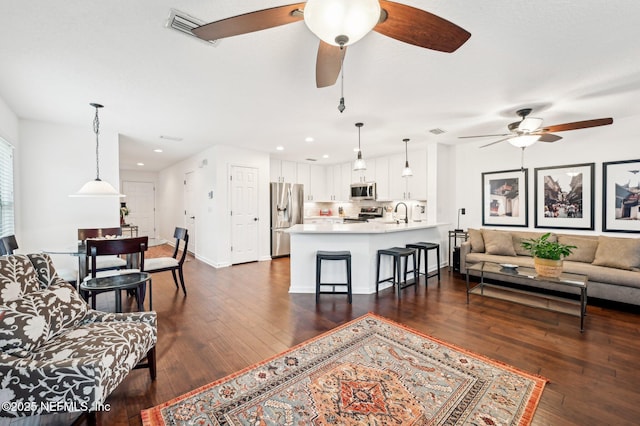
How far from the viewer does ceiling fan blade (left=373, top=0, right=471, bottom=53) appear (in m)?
1.26

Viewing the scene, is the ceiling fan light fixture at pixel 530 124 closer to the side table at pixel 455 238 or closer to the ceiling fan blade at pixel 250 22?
the side table at pixel 455 238

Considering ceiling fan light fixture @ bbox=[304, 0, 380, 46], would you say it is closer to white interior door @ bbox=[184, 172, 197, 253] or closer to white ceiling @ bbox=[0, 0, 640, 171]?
white ceiling @ bbox=[0, 0, 640, 171]

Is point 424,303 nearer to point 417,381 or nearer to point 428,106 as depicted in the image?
point 417,381

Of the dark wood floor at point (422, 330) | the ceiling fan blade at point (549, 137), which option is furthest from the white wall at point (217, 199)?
the ceiling fan blade at point (549, 137)

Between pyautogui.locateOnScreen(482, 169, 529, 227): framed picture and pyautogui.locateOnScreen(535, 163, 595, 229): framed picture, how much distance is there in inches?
7.7

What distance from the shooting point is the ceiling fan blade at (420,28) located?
4.13ft

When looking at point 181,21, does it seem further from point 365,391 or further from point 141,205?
point 141,205

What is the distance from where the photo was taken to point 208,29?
1365 millimetres

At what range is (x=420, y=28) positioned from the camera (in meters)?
1.34

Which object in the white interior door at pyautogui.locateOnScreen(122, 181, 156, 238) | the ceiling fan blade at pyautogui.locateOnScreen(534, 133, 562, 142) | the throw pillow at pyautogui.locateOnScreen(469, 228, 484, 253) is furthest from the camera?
the white interior door at pyautogui.locateOnScreen(122, 181, 156, 238)

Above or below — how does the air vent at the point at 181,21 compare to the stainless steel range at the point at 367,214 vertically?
above

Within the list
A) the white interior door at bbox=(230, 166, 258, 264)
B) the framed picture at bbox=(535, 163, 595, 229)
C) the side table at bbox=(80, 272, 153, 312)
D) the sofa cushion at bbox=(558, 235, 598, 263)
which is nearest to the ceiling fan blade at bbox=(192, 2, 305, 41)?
the side table at bbox=(80, 272, 153, 312)

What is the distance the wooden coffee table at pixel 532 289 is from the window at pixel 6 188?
5.67m

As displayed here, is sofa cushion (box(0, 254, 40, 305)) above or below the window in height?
below
